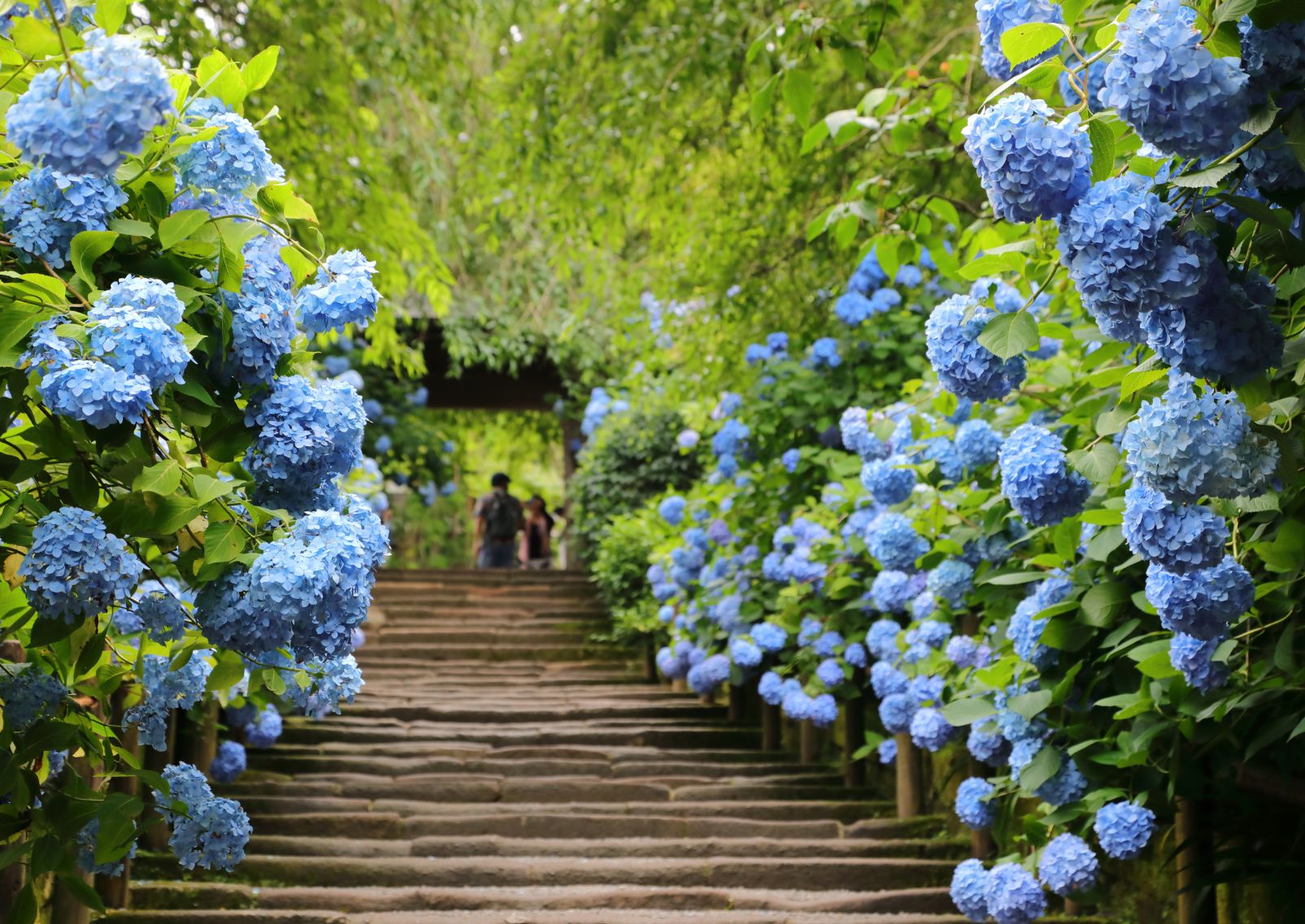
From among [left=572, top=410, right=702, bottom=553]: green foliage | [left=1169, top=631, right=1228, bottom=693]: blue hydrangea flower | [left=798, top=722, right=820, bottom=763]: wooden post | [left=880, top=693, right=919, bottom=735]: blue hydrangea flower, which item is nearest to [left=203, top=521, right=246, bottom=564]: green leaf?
[left=1169, top=631, right=1228, bottom=693]: blue hydrangea flower

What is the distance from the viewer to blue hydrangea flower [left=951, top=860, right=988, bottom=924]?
3.01 metres

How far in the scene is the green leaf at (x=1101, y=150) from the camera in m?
1.50

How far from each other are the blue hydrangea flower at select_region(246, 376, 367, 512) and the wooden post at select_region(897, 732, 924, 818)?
361 centimetres

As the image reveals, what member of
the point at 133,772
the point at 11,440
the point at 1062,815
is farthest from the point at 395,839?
the point at 11,440

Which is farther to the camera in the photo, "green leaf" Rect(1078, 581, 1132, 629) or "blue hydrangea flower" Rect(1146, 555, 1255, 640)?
"green leaf" Rect(1078, 581, 1132, 629)

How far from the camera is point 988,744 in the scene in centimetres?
333

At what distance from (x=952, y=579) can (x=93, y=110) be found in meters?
2.58

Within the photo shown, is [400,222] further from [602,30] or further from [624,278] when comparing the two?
[602,30]

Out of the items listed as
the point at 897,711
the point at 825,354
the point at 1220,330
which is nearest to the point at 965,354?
the point at 1220,330

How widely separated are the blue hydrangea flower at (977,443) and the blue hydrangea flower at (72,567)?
7.09ft

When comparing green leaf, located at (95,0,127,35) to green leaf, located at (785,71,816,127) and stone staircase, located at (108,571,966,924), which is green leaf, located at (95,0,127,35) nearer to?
green leaf, located at (785,71,816,127)

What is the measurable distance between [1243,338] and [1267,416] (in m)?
0.20

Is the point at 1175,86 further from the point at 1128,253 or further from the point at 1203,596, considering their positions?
the point at 1203,596

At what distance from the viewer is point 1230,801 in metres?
2.92
